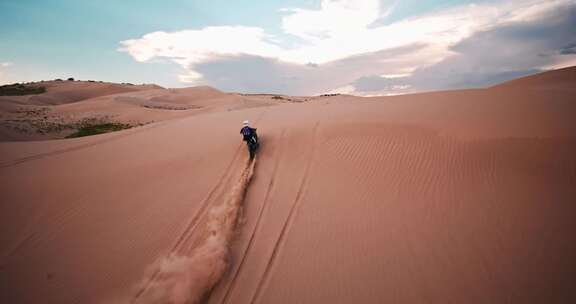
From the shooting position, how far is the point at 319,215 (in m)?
4.73

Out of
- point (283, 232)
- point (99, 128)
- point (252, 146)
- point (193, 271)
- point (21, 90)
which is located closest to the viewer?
point (193, 271)

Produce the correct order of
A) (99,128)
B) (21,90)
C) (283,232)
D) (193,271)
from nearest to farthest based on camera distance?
(193,271) → (283,232) → (99,128) → (21,90)

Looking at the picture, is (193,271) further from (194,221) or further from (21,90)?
(21,90)

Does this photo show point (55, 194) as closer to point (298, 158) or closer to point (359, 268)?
point (298, 158)

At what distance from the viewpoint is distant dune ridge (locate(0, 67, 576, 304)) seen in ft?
11.5

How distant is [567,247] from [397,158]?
3047 millimetres

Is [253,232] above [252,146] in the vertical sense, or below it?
below

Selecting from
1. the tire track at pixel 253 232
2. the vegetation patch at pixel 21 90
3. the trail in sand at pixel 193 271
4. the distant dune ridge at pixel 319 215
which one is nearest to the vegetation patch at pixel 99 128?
the distant dune ridge at pixel 319 215

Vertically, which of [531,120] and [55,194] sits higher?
[531,120]

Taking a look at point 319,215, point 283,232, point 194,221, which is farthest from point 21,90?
point 319,215

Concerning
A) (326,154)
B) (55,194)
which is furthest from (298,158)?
(55,194)

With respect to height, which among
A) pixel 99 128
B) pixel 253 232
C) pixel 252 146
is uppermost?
pixel 252 146

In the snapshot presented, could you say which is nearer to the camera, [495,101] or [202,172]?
[202,172]

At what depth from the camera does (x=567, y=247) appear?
3.63m
